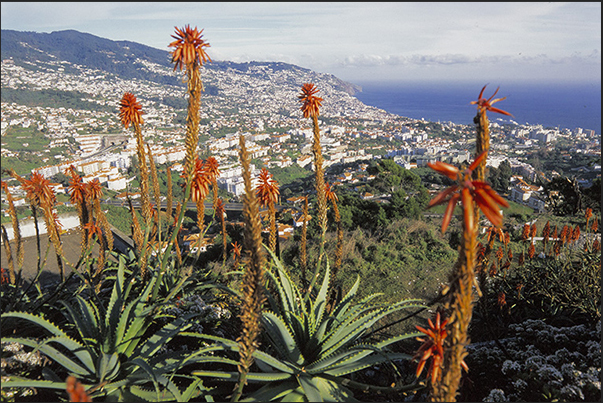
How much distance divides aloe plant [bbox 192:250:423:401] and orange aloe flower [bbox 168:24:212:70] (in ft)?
6.28

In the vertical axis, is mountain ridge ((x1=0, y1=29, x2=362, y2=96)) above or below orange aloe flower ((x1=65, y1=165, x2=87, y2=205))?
above

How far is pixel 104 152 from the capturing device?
69000 millimetres

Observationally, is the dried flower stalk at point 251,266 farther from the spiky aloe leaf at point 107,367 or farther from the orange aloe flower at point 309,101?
the orange aloe flower at point 309,101

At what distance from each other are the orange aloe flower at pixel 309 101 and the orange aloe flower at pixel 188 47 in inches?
55.5

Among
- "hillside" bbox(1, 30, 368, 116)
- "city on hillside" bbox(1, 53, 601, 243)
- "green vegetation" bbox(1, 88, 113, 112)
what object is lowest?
"city on hillside" bbox(1, 53, 601, 243)

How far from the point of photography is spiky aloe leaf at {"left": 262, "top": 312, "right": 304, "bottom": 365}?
2.93 meters

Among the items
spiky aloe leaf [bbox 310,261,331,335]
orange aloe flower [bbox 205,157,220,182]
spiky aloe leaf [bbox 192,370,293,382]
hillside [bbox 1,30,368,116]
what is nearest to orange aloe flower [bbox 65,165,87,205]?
orange aloe flower [bbox 205,157,220,182]

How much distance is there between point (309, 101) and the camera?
159 inches

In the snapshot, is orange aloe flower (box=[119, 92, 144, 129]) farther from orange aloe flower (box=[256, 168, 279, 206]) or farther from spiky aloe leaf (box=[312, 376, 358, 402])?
spiky aloe leaf (box=[312, 376, 358, 402])

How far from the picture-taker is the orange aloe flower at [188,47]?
2730 millimetres

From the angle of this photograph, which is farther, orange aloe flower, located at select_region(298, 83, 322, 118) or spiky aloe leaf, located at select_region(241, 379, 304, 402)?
orange aloe flower, located at select_region(298, 83, 322, 118)

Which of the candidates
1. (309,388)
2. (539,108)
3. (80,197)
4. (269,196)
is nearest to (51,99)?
(80,197)

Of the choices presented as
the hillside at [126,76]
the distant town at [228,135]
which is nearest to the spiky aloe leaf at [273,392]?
the distant town at [228,135]

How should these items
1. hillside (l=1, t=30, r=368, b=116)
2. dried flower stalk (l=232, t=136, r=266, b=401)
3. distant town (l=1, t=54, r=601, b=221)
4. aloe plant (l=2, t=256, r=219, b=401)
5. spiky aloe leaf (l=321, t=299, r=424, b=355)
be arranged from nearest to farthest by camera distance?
dried flower stalk (l=232, t=136, r=266, b=401) → aloe plant (l=2, t=256, r=219, b=401) → spiky aloe leaf (l=321, t=299, r=424, b=355) → distant town (l=1, t=54, r=601, b=221) → hillside (l=1, t=30, r=368, b=116)
